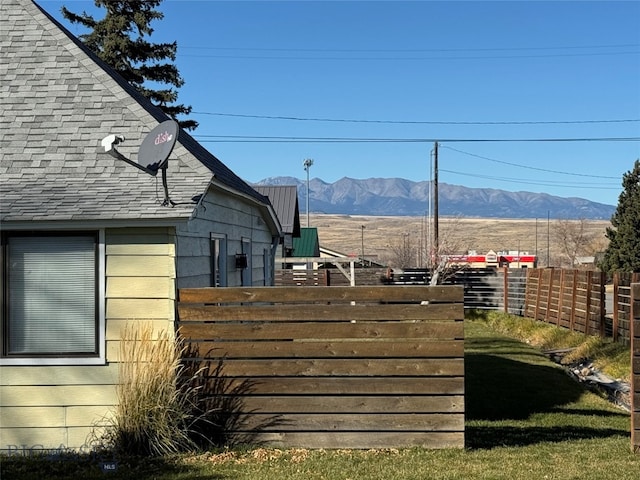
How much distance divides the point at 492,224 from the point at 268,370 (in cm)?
16608

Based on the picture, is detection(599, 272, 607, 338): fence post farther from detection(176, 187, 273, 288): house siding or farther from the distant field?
the distant field

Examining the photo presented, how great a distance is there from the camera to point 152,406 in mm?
6492

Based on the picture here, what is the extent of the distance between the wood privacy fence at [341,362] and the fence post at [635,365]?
65.4 inches

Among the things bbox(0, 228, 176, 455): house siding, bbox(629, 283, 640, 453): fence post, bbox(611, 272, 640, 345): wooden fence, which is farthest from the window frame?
bbox(611, 272, 640, 345): wooden fence

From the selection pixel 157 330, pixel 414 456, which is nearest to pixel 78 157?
pixel 157 330

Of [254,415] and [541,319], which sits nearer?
[254,415]

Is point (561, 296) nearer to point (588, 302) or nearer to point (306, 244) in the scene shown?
point (588, 302)

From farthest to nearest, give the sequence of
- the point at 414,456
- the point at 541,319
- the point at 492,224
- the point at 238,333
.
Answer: the point at 492,224 < the point at 541,319 < the point at 238,333 < the point at 414,456

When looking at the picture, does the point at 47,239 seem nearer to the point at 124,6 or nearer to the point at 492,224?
the point at 124,6

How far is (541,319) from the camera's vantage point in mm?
20156

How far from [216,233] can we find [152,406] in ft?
10.1

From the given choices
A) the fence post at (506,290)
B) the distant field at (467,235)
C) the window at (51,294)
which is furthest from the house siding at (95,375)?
the distant field at (467,235)

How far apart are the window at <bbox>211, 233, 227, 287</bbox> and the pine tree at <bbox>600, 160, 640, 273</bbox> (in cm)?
2463

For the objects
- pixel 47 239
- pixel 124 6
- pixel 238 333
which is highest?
pixel 124 6
